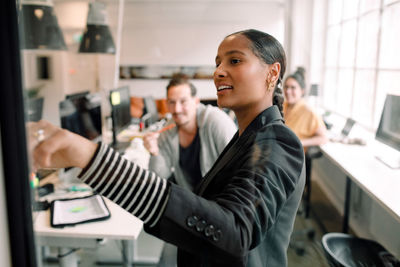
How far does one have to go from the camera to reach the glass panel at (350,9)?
2.00 ft

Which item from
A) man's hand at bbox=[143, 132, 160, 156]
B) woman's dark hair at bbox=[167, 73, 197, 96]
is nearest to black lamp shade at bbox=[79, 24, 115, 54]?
woman's dark hair at bbox=[167, 73, 197, 96]

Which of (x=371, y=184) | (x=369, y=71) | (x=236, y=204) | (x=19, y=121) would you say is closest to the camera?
(x=236, y=204)

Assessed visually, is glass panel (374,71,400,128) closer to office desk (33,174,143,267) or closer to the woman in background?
the woman in background

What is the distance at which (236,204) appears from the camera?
1.46 feet

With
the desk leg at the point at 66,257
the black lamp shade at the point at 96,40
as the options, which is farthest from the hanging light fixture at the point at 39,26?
the desk leg at the point at 66,257

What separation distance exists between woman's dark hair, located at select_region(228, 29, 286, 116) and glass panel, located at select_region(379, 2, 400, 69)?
47 cm

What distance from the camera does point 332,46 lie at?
72 cm

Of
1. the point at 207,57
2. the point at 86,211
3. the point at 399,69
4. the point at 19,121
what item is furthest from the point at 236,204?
the point at 86,211

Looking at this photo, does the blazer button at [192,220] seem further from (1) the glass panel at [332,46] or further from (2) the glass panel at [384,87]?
(2) the glass panel at [384,87]

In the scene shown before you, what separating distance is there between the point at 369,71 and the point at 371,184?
368 mm

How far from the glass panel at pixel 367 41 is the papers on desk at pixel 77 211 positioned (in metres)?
1.04

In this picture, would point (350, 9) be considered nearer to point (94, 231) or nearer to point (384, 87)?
point (384, 87)

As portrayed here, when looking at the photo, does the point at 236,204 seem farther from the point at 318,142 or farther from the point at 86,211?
the point at 86,211

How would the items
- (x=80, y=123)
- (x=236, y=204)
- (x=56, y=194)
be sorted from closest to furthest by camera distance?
1. (x=236, y=204)
2. (x=56, y=194)
3. (x=80, y=123)
